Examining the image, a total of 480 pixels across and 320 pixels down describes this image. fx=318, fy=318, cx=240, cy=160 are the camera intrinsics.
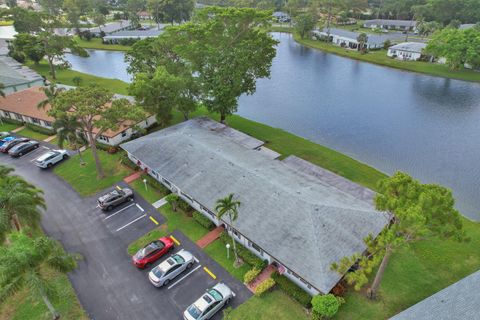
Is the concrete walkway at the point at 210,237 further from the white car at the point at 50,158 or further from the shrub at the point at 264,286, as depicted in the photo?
the white car at the point at 50,158

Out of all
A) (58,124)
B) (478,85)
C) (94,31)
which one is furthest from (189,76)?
(94,31)

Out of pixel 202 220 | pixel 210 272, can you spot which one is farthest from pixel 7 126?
pixel 210 272

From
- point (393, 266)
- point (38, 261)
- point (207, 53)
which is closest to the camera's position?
point (38, 261)

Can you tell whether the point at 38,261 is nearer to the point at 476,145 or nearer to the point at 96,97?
the point at 96,97

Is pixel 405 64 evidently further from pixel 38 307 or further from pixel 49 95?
pixel 38 307

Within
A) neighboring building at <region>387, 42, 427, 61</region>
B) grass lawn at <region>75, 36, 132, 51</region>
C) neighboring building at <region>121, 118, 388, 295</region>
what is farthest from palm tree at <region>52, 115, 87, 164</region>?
neighboring building at <region>387, 42, 427, 61</region>

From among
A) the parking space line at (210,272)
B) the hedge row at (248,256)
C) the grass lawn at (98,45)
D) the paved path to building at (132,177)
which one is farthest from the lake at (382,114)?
the parking space line at (210,272)
